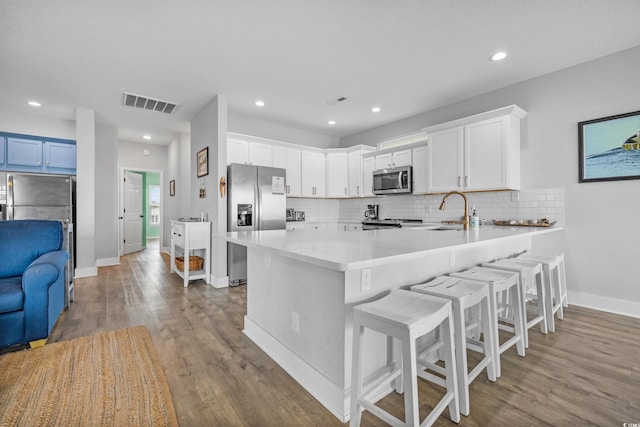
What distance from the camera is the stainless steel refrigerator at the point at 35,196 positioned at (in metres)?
4.29

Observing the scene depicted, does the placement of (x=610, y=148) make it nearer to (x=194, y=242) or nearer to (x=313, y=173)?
(x=313, y=173)

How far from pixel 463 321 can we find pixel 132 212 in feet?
26.2

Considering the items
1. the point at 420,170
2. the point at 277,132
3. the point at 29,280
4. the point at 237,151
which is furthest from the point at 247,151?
the point at 29,280

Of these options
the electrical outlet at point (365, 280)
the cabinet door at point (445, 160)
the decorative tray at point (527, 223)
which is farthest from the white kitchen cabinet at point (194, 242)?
the decorative tray at point (527, 223)

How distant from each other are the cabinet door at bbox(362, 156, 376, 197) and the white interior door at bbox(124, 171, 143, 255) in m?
5.63

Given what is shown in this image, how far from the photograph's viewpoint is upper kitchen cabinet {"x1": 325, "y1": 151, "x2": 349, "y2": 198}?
5711mm

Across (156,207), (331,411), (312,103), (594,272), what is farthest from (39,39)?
(156,207)

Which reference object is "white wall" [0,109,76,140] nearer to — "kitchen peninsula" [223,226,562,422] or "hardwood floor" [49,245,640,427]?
"hardwood floor" [49,245,640,427]

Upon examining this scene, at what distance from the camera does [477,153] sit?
146 inches

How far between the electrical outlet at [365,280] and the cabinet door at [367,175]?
3.90 m

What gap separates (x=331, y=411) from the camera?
1532 mm

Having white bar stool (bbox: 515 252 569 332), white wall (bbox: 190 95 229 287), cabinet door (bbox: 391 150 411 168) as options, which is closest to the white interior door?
white wall (bbox: 190 95 229 287)

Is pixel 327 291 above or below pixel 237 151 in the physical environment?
below

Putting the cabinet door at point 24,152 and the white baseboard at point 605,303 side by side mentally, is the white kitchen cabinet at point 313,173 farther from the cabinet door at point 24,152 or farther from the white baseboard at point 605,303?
the cabinet door at point 24,152
